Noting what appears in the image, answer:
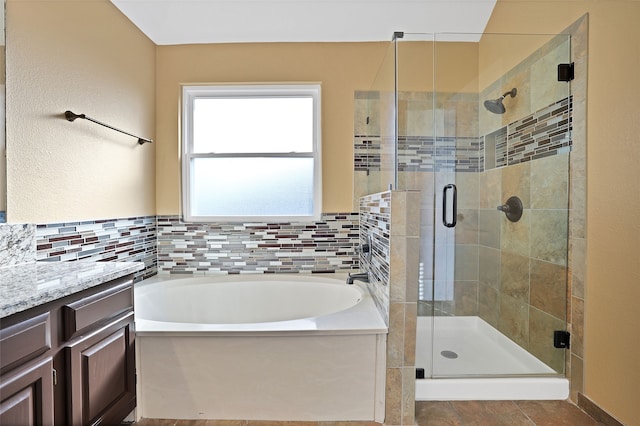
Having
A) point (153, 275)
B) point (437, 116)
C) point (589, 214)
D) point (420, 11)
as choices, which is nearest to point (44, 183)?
point (153, 275)

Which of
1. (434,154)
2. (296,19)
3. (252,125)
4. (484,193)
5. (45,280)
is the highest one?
(296,19)

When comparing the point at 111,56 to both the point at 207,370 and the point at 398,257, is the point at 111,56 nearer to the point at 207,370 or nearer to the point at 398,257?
the point at 207,370

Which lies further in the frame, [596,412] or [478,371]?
[478,371]

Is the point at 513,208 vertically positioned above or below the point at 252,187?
below

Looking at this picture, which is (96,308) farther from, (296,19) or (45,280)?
(296,19)

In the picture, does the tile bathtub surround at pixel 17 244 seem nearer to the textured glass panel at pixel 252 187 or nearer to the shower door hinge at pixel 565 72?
→ the textured glass panel at pixel 252 187

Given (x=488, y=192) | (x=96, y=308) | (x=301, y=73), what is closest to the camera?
(x=96, y=308)

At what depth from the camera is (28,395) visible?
37.9 inches

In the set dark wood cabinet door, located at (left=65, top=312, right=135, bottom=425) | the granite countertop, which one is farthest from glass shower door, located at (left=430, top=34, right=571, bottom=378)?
the granite countertop

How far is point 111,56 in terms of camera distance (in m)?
2.13

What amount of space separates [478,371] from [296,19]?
265 centimetres

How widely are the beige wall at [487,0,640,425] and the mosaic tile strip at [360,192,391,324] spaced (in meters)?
1.07

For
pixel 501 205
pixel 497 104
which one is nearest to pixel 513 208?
pixel 501 205

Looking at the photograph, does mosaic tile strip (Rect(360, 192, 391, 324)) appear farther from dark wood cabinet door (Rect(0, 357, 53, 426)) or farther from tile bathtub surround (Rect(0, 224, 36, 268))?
tile bathtub surround (Rect(0, 224, 36, 268))
